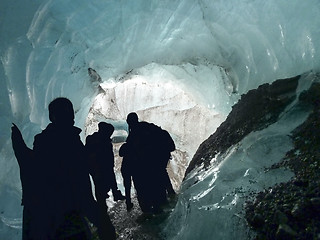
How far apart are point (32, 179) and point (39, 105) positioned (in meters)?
3.28

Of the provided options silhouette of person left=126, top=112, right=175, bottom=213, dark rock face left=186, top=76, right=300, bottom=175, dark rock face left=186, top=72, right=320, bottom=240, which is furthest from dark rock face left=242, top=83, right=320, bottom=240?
silhouette of person left=126, top=112, right=175, bottom=213

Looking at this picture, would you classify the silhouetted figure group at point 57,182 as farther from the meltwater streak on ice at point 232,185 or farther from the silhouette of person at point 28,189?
the meltwater streak on ice at point 232,185

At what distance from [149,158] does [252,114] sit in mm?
1804

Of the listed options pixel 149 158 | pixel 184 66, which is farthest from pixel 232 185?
pixel 184 66

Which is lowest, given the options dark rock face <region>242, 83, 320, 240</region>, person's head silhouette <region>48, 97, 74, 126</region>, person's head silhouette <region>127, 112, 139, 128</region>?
dark rock face <region>242, 83, 320, 240</region>

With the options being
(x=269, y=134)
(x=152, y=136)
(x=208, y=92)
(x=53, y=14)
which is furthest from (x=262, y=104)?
(x=53, y=14)

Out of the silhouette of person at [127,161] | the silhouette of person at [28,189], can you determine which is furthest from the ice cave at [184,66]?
the silhouette of person at [28,189]

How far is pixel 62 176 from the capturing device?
3256 mm

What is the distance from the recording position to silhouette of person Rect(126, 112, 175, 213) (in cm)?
509

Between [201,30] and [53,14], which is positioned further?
[201,30]

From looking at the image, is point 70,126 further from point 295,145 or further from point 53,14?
point 53,14

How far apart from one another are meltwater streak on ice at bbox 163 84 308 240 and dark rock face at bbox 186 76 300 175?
0.61ft

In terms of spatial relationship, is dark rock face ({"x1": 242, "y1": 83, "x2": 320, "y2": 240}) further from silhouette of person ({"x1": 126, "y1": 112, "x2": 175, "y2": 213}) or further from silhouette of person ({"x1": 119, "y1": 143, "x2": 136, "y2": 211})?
silhouette of person ({"x1": 119, "y1": 143, "x2": 136, "y2": 211})

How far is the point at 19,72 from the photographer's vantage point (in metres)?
5.71
